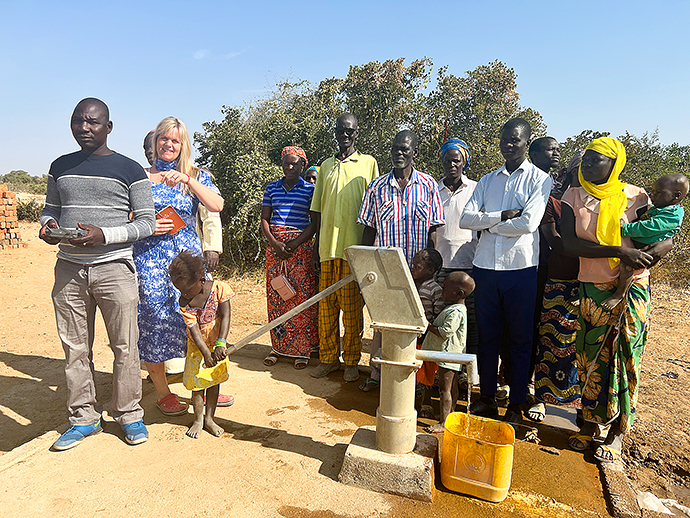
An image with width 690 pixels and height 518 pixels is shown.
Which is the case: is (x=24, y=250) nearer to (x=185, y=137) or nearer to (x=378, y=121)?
(x=378, y=121)

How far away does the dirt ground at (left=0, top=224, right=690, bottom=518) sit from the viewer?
87.4 inches

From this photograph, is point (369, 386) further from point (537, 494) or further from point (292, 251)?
point (537, 494)

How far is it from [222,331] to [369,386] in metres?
1.44

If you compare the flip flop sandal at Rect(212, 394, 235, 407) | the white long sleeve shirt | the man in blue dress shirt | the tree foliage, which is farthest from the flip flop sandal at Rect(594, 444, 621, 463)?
the tree foliage

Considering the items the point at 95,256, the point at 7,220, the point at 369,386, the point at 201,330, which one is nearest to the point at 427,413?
the point at 369,386

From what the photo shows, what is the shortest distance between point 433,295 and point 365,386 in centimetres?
107

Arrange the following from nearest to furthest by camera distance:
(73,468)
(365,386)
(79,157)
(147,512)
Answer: (147,512) < (73,468) < (79,157) < (365,386)

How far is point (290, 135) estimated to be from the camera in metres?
9.76

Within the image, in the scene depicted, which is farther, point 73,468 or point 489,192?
point 489,192

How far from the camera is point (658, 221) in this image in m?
2.62

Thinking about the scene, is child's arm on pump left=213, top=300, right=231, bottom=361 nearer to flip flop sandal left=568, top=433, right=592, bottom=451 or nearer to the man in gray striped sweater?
the man in gray striped sweater

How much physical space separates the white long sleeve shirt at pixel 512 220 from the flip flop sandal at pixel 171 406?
2.30 m

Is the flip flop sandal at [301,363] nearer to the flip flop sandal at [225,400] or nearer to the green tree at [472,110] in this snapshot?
the flip flop sandal at [225,400]

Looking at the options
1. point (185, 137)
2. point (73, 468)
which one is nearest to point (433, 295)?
point (185, 137)
